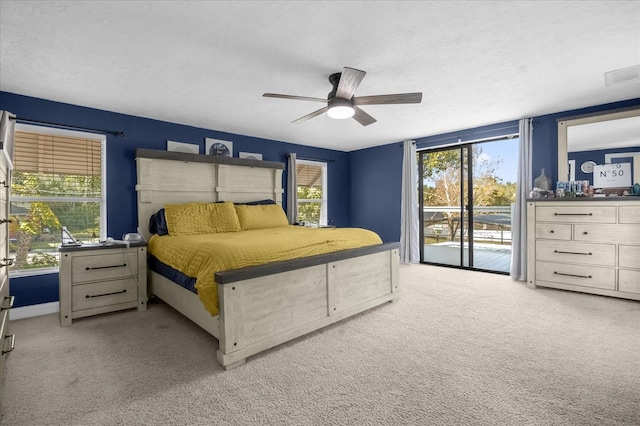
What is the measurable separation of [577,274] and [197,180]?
4.95 metres

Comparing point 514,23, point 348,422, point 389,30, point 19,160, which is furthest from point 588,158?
point 19,160

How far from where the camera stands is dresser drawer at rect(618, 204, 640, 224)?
10.7 ft

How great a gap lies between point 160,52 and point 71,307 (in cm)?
247

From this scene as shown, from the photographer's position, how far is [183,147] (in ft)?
14.1

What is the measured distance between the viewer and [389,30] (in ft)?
6.91

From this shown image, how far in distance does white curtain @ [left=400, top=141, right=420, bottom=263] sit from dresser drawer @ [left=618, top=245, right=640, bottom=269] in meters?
2.71

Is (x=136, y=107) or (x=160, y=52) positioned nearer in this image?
(x=160, y=52)

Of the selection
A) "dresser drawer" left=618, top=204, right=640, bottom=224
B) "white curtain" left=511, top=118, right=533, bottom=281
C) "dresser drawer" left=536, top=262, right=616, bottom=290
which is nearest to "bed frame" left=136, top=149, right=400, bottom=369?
"dresser drawer" left=536, top=262, right=616, bottom=290

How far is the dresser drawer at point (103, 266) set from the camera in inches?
115

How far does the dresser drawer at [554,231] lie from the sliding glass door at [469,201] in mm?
1071

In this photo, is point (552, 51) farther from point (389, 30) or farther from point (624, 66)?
point (389, 30)

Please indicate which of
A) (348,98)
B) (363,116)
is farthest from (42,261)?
(363,116)

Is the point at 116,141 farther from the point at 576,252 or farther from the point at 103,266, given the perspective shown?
the point at 576,252

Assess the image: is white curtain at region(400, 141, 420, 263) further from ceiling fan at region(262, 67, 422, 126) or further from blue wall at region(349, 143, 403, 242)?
ceiling fan at region(262, 67, 422, 126)
